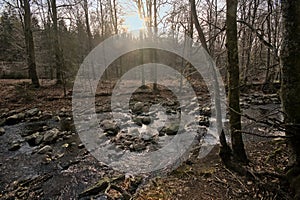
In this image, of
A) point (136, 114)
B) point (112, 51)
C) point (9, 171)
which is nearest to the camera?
point (9, 171)

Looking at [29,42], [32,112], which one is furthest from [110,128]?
[29,42]

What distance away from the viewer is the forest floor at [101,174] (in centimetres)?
327

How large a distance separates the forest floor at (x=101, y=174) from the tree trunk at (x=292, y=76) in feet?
0.85

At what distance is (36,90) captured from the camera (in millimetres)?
12102

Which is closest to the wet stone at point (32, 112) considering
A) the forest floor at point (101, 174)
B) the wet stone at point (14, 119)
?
the wet stone at point (14, 119)

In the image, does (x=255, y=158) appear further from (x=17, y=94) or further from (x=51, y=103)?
(x=17, y=94)

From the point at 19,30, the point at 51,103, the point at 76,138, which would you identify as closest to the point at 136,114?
the point at 76,138

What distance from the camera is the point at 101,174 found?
4.67 metres

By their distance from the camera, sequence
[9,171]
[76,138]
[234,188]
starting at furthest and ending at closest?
[76,138] → [9,171] → [234,188]

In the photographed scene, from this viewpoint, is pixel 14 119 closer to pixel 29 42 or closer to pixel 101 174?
pixel 101 174

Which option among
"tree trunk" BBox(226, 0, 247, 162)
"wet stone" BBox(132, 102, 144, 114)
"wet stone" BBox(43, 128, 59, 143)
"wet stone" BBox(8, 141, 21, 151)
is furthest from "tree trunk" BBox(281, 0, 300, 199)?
"wet stone" BBox(132, 102, 144, 114)

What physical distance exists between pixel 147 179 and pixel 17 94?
961 cm

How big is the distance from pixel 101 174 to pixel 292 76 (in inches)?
158

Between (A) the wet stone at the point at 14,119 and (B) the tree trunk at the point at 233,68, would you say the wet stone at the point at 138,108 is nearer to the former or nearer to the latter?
(A) the wet stone at the point at 14,119
